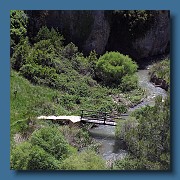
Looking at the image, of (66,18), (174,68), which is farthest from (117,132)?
(66,18)

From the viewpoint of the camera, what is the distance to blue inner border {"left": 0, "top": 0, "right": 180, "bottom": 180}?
6535 millimetres

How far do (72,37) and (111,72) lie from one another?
1.91 ft

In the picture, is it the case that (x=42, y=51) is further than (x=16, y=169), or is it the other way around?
(x=42, y=51)

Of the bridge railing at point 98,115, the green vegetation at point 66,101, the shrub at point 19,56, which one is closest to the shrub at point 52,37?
the green vegetation at point 66,101

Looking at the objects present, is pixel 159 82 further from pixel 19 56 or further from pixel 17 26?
pixel 17 26

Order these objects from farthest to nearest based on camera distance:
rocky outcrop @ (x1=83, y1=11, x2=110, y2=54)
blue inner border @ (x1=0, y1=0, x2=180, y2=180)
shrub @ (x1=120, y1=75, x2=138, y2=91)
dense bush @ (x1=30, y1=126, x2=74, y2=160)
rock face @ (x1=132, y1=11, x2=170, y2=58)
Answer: rocky outcrop @ (x1=83, y1=11, x2=110, y2=54)
shrub @ (x1=120, y1=75, x2=138, y2=91)
rock face @ (x1=132, y1=11, x2=170, y2=58)
dense bush @ (x1=30, y1=126, x2=74, y2=160)
blue inner border @ (x1=0, y1=0, x2=180, y2=180)

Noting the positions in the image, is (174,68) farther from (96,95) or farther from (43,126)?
(43,126)

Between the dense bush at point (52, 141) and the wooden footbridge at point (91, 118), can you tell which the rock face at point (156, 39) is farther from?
the dense bush at point (52, 141)

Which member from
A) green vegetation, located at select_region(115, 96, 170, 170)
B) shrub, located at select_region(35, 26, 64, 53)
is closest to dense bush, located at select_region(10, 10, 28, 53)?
shrub, located at select_region(35, 26, 64, 53)

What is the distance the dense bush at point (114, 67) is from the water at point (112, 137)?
0.30 metres

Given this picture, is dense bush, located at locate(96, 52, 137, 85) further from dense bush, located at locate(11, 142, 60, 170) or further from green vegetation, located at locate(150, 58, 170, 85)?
dense bush, located at locate(11, 142, 60, 170)

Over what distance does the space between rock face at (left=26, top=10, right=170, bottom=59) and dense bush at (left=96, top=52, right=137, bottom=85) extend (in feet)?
0.26

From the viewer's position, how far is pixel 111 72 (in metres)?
7.14

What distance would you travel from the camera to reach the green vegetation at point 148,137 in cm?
656
